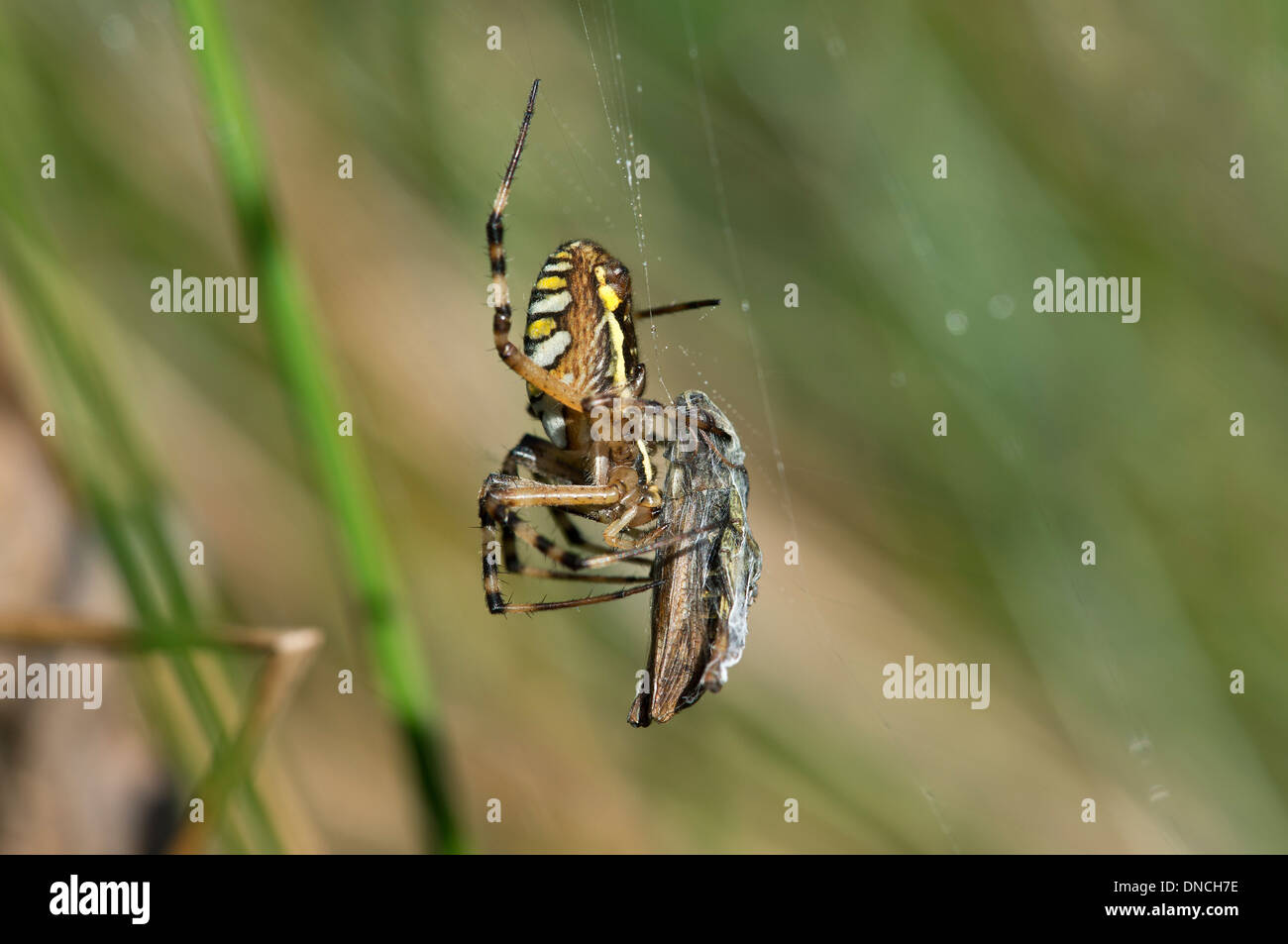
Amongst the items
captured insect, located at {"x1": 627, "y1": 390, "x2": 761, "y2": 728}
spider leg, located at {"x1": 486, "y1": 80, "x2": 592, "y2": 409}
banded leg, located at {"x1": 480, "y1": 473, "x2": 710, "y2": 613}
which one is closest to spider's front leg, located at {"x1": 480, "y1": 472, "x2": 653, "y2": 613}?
banded leg, located at {"x1": 480, "y1": 473, "x2": 710, "y2": 613}

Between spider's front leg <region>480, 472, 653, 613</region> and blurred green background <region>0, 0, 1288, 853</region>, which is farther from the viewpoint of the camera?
blurred green background <region>0, 0, 1288, 853</region>

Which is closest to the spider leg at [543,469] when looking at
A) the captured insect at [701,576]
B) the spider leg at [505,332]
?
the spider leg at [505,332]

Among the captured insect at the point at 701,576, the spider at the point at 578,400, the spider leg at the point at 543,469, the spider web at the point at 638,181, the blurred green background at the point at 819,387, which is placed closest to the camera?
the captured insect at the point at 701,576

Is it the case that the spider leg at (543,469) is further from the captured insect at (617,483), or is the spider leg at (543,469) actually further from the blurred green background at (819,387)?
the blurred green background at (819,387)

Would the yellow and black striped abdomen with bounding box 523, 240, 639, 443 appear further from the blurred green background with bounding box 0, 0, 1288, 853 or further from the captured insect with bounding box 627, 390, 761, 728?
the blurred green background with bounding box 0, 0, 1288, 853

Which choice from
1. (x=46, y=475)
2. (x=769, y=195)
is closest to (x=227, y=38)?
(x=46, y=475)

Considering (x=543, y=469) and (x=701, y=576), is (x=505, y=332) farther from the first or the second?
(x=701, y=576)
